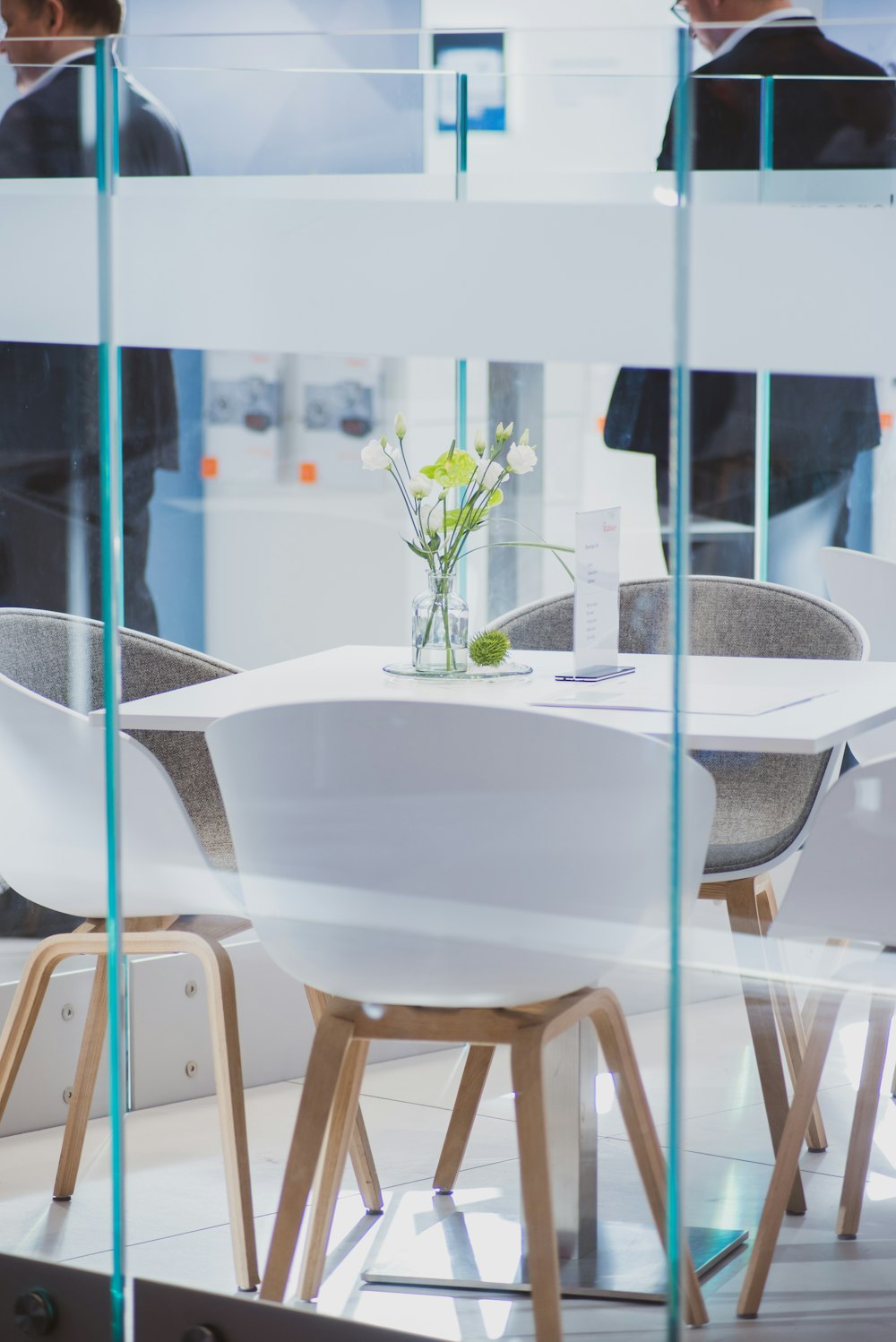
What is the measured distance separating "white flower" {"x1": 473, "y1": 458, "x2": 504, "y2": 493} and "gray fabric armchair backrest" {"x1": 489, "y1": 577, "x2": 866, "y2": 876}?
7.9 inches

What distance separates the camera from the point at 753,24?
1952 millimetres

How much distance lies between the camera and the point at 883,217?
5.78 feet

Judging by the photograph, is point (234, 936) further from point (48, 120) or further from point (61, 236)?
point (48, 120)

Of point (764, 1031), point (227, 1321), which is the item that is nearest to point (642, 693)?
point (764, 1031)

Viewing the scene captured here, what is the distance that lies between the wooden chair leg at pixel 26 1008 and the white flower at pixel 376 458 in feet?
2.30

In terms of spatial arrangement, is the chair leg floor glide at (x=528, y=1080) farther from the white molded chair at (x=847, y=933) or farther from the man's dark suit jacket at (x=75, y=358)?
the man's dark suit jacket at (x=75, y=358)

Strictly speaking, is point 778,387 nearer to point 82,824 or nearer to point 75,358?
point 75,358

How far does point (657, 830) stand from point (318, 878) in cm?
36

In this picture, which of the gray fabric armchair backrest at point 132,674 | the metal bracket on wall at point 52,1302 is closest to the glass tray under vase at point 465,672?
the gray fabric armchair backrest at point 132,674

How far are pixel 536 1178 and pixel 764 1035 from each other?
11.3 inches

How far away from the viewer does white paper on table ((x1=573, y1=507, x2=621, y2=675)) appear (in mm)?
1873

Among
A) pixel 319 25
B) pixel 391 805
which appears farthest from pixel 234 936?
pixel 319 25

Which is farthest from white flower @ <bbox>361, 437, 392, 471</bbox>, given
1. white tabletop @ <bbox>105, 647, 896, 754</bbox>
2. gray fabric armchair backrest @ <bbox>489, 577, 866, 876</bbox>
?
gray fabric armchair backrest @ <bbox>489, 577, 866, 876</bbox>

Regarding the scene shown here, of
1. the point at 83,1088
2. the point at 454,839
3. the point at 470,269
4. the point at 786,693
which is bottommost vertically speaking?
the point at 83,1088
